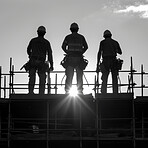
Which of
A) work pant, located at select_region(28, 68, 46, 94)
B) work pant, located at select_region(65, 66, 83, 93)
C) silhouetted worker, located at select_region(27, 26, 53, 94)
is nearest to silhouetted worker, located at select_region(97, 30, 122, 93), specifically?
work pant, located at select_region(65, 66, 83, 93)

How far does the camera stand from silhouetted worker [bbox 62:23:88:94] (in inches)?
919

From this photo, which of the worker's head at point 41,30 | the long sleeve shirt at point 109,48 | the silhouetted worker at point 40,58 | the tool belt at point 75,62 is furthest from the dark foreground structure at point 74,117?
the worker's head at point 41,30

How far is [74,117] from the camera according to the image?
79.5 feet

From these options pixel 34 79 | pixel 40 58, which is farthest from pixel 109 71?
pixel 34 79

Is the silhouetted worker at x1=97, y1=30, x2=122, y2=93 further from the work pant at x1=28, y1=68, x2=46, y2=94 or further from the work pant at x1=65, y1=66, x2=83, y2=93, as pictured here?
the work pant at x1=28, y1=68, x2=46, y2=94

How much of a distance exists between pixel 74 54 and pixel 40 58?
1361 mm

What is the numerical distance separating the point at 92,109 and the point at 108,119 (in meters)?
0.78

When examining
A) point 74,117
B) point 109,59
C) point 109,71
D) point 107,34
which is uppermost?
point 107,34

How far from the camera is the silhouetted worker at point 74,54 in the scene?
76.6 feet

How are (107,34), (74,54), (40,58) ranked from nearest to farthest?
(74,54) → (40,58) → (107,34)

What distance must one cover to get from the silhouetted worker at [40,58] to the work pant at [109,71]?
216cm

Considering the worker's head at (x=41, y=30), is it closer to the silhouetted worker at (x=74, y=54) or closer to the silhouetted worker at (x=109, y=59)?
the silhouetted worker at (x=74, y=54)

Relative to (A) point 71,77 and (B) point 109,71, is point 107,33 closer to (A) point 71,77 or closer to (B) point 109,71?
(B) point 109,71

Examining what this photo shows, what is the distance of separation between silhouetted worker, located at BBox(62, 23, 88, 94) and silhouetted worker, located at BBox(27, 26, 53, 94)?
73 centimetres
